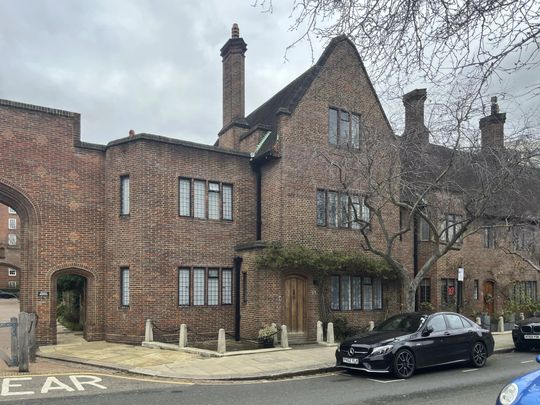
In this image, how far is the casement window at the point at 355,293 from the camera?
19.7 m

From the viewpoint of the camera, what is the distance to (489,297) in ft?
87.6

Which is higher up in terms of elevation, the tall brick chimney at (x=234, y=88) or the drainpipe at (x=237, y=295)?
the tall brick chimney at (x=234, y=88)

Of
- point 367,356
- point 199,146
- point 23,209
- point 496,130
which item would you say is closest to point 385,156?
point 199,146

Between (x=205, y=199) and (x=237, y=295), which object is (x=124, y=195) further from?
(x=237, y=295)

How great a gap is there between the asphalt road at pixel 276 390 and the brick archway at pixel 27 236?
6361 mm

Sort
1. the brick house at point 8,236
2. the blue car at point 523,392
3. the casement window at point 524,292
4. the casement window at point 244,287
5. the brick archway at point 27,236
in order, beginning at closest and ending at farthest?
the blue car at point 523,392 < the brick archway at point 27,236 < the casement window at point 244,287 < the casement window at point 524,292 < the brick house at point 8,236

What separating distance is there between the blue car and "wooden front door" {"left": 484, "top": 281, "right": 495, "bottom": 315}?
23.3 metres

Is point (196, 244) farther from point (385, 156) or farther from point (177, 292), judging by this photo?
point (385, 156)

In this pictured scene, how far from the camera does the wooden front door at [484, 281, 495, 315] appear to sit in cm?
2675

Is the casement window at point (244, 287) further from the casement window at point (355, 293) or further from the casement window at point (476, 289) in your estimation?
the casement window at point (476, 289)

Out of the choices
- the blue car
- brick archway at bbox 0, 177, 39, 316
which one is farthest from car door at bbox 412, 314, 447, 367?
brick archway at bbox 0, 177, 39, 316

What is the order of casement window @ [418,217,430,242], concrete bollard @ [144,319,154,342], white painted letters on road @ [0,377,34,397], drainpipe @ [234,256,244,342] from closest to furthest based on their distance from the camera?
white painted letters on road @ [0,377,34,397] < concrete bollard @ [144,319,154,342] < drainpipe @ [234,256,244,342] < casement window @ [418,217,430,242]

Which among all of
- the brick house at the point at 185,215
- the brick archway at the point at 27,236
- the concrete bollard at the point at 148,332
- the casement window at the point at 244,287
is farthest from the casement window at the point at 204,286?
the brick archway at the point at 27,236

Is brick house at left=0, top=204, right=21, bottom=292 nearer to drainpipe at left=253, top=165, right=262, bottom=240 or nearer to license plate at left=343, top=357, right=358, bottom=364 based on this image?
drainpipe at left=253, top=165, right=262, bottom=240
